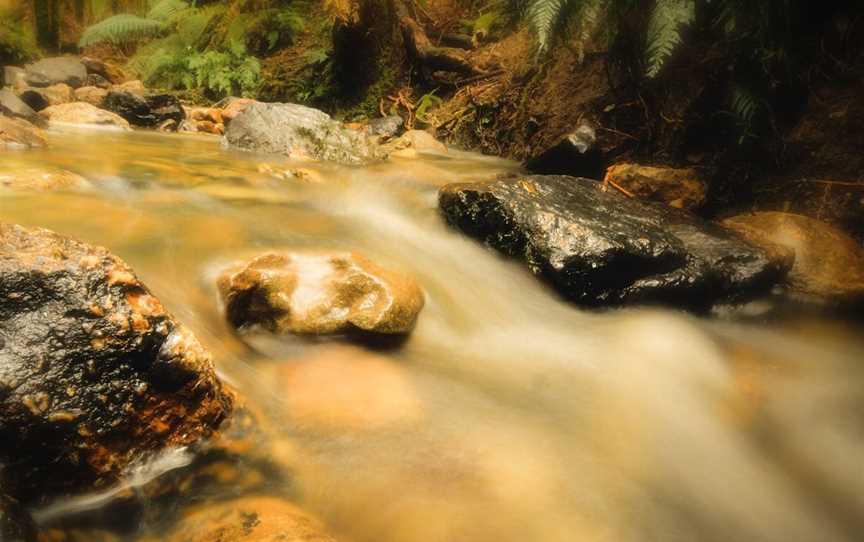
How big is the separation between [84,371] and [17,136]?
4469 mm

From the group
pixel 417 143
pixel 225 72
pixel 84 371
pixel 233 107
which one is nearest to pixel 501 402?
pixel 84 371

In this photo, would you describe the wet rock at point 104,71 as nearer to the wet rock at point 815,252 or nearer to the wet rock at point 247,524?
the wet rock at point 247,524

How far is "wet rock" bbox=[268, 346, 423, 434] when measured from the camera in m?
1.86

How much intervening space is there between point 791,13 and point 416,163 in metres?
3.55

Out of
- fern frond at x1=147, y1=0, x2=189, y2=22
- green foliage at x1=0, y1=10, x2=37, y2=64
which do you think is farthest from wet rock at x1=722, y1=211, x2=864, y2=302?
fern frond at x1=147, y1=0, x2=189, y2=22

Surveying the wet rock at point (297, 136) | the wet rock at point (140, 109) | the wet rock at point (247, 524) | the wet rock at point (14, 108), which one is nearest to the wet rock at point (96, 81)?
the wet rock at point (140, 109)

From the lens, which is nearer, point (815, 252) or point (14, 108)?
point (815, 252)

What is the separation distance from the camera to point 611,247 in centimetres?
298

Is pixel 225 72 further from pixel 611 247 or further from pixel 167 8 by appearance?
pixel 611 247

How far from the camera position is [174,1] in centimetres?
1190

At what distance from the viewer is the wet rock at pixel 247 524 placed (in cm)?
131

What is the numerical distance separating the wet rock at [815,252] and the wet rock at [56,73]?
1142 cm

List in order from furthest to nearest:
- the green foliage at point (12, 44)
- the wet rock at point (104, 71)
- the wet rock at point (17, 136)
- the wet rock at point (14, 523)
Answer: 1. the wet rock at point (104, 71)
2. the green foliage at point (12, 44)
3. the wet rock at point (17, 136)
4. the wet rock at point (14, 523)

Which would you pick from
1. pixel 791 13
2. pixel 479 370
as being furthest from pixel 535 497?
pixel 791 13
